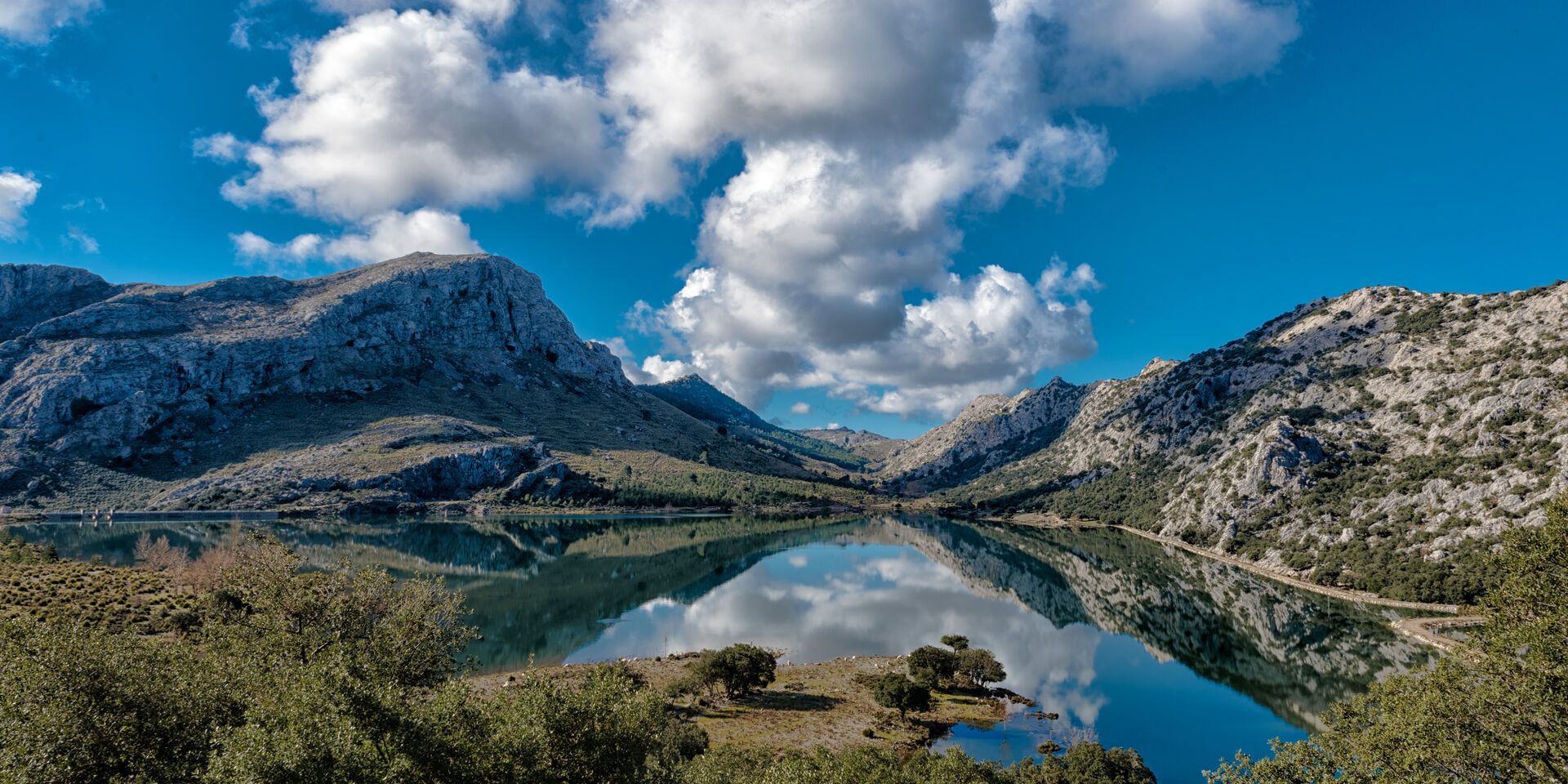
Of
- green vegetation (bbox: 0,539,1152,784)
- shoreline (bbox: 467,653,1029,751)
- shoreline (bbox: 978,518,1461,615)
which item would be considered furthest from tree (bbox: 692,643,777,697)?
shoreline (bbox: 978,518,1461,615)

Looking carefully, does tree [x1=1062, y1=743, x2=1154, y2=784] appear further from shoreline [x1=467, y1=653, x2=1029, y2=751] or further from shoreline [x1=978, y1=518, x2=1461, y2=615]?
shoreline [x1=978, y1=518, x2=1461, y2=615]

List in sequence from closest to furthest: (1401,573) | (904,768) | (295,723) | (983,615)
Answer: (295,723) < (904,768) < (983,615) < (1401,573)

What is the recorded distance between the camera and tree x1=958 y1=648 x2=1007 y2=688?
61.1 m

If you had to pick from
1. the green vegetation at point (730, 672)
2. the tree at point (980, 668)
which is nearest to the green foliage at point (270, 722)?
the green vegetation at point (730, 672)

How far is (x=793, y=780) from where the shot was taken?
21312 millimetres

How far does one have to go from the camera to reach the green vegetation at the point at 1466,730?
71.3ft

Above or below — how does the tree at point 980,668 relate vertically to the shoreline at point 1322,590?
below

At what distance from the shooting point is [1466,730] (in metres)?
23.2

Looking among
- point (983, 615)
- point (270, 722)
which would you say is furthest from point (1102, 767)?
point (983, 615)

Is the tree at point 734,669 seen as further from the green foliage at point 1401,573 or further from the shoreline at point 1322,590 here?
the shoreline at point 1322,590

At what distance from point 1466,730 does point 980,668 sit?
41.2 metres

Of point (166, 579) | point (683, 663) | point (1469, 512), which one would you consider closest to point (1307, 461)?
point (1469, 512)

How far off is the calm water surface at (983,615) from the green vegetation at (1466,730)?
2491 centimetres

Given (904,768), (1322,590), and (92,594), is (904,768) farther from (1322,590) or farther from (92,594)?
(1322,590)
